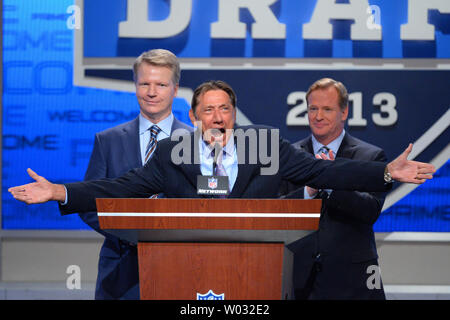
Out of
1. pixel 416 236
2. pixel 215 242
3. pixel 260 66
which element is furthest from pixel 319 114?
pixel 416 236

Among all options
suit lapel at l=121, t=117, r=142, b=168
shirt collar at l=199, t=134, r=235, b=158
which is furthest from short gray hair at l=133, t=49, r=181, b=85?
shirt collar at l=199, t=134, r=235, b=158

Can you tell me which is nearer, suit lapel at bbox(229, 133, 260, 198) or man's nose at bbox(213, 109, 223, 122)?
suit lapel at bbox(229, 133, 260, 198)

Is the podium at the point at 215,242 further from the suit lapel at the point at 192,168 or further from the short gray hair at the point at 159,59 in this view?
the short gray hair at the point at 159,59

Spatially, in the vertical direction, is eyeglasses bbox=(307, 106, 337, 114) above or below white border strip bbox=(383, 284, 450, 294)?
above

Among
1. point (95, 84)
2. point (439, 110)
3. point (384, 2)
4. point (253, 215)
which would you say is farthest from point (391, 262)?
point (253, 215)

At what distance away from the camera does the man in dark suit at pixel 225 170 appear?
238cm

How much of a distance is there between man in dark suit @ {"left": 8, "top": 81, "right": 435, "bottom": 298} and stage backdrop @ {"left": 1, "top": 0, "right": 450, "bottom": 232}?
2573 mm

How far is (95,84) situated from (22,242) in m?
A: 1.60

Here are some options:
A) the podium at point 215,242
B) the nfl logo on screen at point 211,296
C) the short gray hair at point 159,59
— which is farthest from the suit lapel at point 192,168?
the short gray hair at point 159,59

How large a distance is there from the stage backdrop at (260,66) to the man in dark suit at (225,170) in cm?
257

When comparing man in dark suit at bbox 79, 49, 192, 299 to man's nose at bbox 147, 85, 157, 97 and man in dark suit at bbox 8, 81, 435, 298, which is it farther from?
man in dark suit at bbox 8, 81, 435, 298

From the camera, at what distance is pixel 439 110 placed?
5.16m

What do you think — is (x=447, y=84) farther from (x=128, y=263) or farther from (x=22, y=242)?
(x=22, y=242)

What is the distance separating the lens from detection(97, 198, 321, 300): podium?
1911 millimetres
